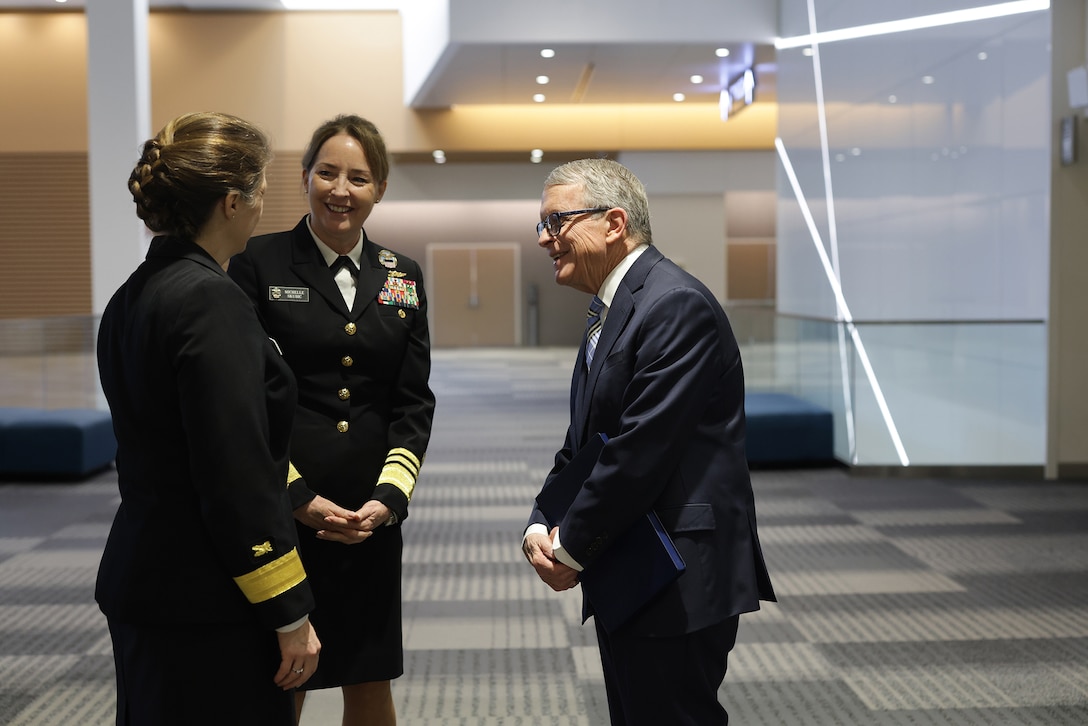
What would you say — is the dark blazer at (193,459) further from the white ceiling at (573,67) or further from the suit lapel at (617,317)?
the white ceiling at (573,67)

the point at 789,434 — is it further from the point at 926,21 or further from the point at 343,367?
the point at 343,367

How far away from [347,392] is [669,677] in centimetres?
100

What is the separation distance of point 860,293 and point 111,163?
25.8 ft

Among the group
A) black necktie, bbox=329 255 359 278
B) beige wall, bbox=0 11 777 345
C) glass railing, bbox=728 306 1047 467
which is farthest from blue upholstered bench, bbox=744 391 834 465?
beige wall, bbox=0 11 777 345

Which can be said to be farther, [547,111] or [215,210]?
[547,111]

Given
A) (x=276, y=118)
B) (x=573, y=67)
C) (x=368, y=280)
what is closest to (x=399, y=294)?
(x=368, y=280)

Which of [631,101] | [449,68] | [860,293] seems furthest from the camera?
[631,101]

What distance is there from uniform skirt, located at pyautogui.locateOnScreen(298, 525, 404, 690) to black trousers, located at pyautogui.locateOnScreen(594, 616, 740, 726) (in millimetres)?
688

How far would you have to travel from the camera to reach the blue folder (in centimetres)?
213

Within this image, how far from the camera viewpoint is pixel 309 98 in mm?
19234

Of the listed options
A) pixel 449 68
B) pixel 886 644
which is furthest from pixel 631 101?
pixel 886 644

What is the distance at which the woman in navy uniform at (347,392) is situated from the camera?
2598mm

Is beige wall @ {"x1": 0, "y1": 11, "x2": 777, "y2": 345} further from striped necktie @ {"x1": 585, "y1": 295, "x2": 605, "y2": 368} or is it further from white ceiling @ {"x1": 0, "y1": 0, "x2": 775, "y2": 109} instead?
striped necktie @ {"x1": 585, "y1": 295, "x2": 605, "y2": 368}

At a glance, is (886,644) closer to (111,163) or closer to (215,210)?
(215,210)
